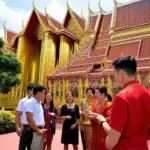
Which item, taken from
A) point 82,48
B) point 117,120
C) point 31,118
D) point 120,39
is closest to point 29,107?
point 31,118

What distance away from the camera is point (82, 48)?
1408 cm

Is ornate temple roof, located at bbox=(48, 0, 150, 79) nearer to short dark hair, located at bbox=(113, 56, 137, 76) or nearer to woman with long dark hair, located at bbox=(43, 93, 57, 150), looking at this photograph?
woman with long dark hair, located at bbox=(43, 93, 57, 150)

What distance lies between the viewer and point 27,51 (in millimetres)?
17281

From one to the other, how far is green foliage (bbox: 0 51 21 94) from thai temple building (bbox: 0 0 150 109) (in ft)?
7.63

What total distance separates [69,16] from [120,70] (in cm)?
1658

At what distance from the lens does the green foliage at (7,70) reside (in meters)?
10.4

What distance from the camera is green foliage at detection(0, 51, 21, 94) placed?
10.4 metres

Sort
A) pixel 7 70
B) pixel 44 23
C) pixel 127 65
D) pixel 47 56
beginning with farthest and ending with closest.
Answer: pixel 44 23, pixel 47 56, pixel 7 70, pixel 127 65

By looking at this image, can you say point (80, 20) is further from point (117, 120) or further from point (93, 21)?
point (117, 120)

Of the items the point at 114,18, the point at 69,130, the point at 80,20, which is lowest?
the point at 69,130

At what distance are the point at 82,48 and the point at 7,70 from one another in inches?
213

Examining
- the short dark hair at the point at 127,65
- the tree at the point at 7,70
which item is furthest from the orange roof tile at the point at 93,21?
the short dark hair at the point at 127,65

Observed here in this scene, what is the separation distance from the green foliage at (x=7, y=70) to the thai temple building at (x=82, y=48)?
233 centimetres

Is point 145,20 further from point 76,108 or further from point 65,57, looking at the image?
point 76,108
